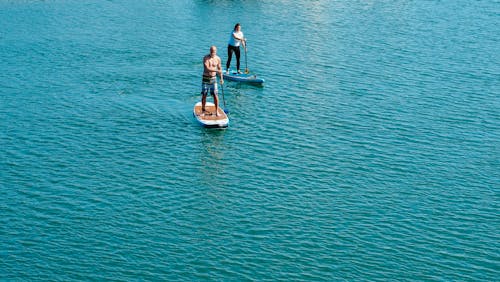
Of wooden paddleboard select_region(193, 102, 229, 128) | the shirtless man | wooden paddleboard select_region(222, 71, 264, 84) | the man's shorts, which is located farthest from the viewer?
wooden paddleboard select_region(222, 71, 264, 84)

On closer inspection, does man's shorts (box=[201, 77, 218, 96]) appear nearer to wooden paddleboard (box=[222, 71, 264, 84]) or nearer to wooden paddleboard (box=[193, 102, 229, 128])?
wooden paddleboard (box=[193, 102, 229, 128])

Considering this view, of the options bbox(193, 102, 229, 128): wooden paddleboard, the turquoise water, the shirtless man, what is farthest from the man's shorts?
the turquoise water

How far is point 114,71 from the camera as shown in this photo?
45.5m

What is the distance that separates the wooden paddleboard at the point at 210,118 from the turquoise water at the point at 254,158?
0.42 meters

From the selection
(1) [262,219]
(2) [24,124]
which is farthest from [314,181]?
(2) [24,124]

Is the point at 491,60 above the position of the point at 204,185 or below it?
above

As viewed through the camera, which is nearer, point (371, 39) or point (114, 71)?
point (114, 71)

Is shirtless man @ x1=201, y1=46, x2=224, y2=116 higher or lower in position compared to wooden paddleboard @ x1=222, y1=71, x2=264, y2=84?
higher

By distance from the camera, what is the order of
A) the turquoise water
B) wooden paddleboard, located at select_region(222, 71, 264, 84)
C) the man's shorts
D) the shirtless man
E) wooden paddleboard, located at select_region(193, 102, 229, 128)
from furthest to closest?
wooden paddleboard, located at select_region(222, 71, 264, 84) → the man's shorts → the shirtless man → wooden paddleboard, located at select_region(193, 102, 229, 128) → the turquoise water

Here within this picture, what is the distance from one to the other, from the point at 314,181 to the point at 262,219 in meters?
4.09

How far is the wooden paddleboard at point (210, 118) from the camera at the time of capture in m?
36.6

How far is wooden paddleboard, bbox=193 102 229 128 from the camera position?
3659cm

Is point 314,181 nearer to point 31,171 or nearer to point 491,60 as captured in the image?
point 31,171

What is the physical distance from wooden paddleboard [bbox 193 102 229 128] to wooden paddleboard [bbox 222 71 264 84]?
18.8 feet
